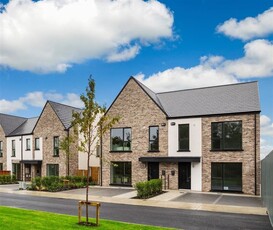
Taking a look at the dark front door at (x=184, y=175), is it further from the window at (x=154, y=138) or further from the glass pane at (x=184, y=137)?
the window at (x=154, y=138)

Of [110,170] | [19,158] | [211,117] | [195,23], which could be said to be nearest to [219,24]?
[195,23]

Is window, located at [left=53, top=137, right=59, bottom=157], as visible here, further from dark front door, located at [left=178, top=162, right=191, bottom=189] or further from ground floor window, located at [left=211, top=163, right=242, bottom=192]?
ground floor window, located at [left=211, top=163, right=242, bottom=192]

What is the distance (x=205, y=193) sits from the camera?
72.6 feet

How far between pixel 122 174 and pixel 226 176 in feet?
31.6

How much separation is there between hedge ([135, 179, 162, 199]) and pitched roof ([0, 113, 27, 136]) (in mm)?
26393

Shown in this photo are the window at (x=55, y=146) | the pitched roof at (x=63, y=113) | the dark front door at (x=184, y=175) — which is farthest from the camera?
the pitched roof at (x=63, y=113)

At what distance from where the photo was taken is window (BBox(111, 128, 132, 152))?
2719 centimetres

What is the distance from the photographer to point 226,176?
22500 mm

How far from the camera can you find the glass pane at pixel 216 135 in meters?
23.0

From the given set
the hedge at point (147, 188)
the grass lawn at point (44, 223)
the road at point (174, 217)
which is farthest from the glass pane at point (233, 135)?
the grass lawn at point (44, 223)

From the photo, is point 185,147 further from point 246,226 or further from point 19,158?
point 19,158

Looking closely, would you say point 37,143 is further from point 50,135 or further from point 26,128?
point 26,128

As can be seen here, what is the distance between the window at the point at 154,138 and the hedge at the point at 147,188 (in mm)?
4018

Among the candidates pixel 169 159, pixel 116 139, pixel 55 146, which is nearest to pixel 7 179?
pixel 55 146
